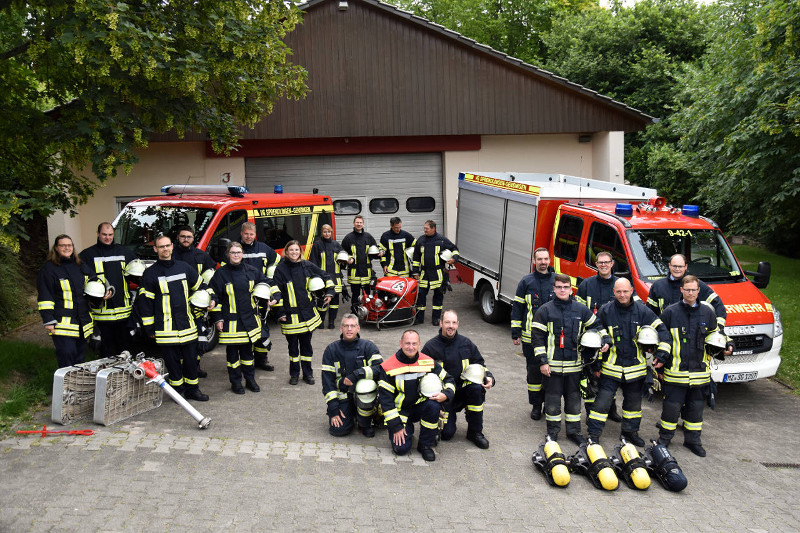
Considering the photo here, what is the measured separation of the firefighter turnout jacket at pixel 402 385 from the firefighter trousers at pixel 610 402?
1571 mm

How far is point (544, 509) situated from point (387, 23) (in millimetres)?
12327

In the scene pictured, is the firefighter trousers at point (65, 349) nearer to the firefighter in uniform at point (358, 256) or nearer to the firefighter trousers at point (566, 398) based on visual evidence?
the firefighter trousers at point (566, 398)

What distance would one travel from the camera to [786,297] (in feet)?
46.6

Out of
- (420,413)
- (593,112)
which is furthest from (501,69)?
(420,413)

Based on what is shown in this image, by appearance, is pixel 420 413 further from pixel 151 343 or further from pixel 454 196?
pixel 454 196

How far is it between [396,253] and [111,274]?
5141 millimetres

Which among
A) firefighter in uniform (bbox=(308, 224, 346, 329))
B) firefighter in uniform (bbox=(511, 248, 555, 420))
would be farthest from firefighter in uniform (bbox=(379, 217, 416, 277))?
firefighter in uniform (bbox=(511, 248, 555, 420))

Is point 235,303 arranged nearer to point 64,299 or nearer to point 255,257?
point 255,257

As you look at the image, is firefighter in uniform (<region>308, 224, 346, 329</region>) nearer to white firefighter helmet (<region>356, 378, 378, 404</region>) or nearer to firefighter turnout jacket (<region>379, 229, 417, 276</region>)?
firefighter turnout jacket (<region>379, 229, 417, 276</region>)

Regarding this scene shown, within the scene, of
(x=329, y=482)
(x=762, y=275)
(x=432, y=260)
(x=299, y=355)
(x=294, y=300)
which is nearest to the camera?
(x=329, y=482)

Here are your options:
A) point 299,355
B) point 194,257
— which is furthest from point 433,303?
point 194,257

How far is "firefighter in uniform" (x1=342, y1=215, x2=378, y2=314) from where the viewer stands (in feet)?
40.3

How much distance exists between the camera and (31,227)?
51.2 feet

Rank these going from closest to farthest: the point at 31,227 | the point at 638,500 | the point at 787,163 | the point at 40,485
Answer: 1. the point at 40,485
2. the point at 638,500
3. the point at 787,163
4. the point at 31,227
